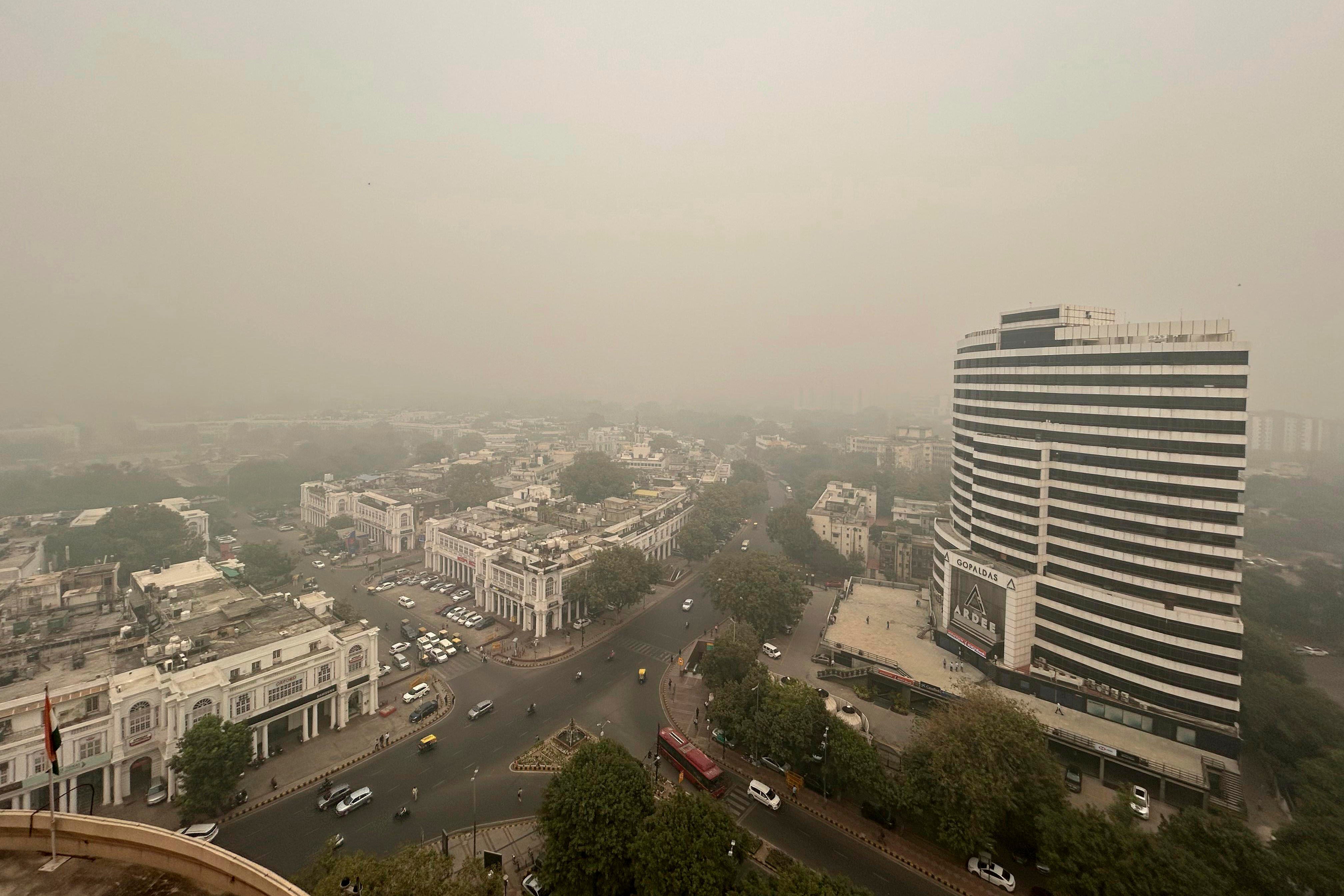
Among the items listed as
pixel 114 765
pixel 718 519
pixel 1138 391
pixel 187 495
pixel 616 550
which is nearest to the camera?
pixel 114 765

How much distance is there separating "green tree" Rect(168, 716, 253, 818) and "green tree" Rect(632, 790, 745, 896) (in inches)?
828

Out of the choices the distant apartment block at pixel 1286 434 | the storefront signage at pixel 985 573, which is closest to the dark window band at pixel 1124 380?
the storefront signage at pixel 985 573

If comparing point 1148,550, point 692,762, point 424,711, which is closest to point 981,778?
point 692,762

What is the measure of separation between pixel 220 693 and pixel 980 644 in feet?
154

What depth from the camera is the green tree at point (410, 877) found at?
18.7 m

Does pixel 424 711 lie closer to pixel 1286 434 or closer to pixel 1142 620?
pixel 1142 620

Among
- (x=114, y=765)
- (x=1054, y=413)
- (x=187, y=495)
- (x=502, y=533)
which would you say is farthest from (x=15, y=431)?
(x=1054, y=413)

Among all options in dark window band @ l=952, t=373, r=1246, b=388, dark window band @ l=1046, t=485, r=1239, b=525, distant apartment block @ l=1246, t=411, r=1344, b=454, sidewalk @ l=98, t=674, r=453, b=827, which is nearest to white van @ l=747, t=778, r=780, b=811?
sidewalk @ l=98, t=674, r=453, b=827

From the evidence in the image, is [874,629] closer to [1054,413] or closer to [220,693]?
Answer: [1054,413]

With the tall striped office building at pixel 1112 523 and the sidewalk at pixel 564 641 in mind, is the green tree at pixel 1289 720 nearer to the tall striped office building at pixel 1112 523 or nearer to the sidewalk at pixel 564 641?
the tall striped office building at pixel 1112 523

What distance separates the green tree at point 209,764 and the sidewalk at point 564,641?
62.0 feet

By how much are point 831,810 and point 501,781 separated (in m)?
17.9

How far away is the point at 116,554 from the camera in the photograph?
6312 cm

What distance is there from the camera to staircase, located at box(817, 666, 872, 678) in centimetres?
4016
